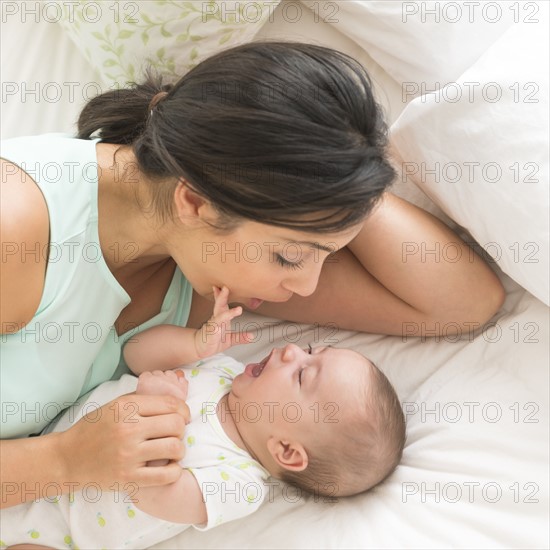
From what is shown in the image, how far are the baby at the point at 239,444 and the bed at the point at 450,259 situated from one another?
0.24ft

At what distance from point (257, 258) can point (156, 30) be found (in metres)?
0.64

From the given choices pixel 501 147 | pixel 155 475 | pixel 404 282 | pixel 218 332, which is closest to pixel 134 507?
pixel 155 475

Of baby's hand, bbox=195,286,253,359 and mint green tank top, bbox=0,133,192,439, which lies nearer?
mint green tank top, bbox=0,133,192,439

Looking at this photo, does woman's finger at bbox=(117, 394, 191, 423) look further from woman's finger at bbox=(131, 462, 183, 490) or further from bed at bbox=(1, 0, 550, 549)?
bed at bbox=(1, 0, 550, 549)

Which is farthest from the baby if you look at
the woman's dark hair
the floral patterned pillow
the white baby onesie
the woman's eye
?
the floral patterned pillow

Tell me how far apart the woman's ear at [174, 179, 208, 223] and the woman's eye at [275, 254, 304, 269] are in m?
0.14

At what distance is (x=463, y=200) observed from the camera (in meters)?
1.38

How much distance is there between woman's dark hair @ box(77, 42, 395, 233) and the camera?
0.97m

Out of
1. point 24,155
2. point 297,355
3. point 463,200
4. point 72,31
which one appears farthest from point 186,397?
point 72,31

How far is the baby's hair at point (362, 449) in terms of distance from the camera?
1.25 metres

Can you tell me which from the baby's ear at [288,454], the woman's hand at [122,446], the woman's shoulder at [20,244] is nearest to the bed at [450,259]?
the baby's ear at [288,454]

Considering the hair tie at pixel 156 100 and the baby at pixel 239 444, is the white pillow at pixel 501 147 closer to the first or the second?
the baby at pixel 239 444

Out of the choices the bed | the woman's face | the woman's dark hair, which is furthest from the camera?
the bed

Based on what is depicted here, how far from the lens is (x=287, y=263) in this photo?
1.14 metres
